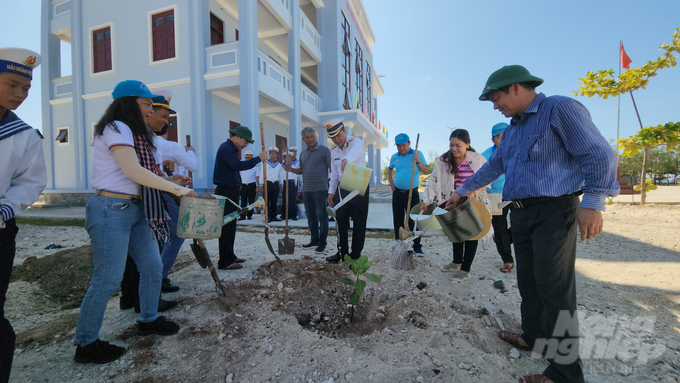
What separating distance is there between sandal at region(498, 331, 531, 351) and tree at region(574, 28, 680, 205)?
9.27 m

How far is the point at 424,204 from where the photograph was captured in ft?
9.74

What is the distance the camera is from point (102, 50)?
10406mm

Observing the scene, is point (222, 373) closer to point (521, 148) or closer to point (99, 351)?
point (99, 351)

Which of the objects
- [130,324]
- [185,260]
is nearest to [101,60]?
[185,260]

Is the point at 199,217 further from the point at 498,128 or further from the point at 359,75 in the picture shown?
the point at 359,75

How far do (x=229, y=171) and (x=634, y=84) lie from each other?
36.6 ft

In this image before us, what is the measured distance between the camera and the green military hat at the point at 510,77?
162 centimetres

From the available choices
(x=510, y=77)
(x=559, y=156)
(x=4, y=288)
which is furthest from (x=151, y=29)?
(x=559, y=156)

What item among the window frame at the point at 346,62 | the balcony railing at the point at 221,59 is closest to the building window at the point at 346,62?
the window frame at the point at 346,62

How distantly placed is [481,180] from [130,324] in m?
2.90

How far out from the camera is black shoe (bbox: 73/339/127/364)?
70.8 inches

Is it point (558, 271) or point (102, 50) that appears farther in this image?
point (102, 50)

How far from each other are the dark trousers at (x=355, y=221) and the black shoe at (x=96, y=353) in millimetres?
2454

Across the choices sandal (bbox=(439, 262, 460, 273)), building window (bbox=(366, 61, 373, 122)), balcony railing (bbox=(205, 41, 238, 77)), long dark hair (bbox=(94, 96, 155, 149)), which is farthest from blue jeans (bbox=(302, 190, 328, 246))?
building window (bbox=(366, 61, 373, 122))
